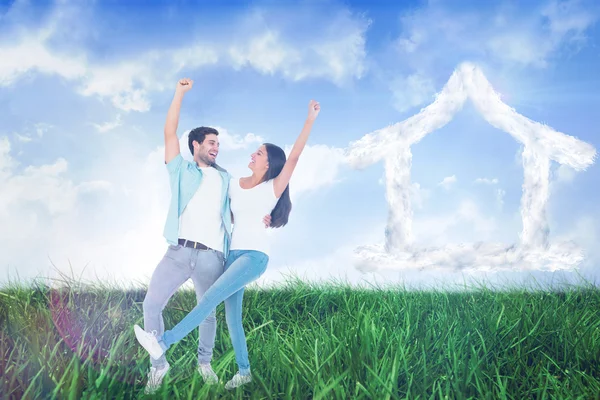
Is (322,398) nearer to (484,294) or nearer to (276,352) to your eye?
(276,352)

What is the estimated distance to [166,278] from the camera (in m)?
4.00

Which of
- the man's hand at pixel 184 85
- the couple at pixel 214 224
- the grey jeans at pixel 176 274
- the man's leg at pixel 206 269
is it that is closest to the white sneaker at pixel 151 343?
the couple at pixel 214 224

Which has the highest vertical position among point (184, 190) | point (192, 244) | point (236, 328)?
point (184, 190)

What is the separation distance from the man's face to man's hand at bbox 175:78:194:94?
14.3 inches

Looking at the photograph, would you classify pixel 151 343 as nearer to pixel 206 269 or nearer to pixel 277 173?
pixel 206 269

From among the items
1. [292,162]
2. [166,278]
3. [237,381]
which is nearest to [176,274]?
[166,278]

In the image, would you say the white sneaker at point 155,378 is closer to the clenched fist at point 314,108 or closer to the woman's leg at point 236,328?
the woman's leg at point 236,328

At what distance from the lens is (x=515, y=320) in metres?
5.21

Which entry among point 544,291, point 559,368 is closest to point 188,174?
point 559,368

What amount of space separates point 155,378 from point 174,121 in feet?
5.87

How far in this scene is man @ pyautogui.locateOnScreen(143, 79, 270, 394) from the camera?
399cm

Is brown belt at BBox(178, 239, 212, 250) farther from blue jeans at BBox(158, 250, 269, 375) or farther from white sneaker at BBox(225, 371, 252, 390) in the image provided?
white sneaker at BBox(225, 371, 252, 390)

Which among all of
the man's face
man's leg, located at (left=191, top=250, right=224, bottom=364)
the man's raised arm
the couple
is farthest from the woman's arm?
the man's raised arm

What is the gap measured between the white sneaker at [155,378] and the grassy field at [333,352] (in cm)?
9
